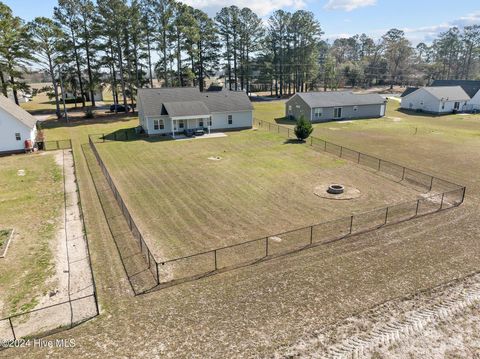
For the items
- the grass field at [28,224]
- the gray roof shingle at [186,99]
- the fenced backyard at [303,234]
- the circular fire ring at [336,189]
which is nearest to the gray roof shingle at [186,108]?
the gray roof shingle at [186,99]

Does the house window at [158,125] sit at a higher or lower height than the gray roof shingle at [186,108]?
lower

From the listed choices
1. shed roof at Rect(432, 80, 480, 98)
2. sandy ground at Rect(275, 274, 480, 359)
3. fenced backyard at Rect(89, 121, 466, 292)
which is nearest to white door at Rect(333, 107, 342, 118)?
fenced backyard at Rect(89, 121, 466, 292)

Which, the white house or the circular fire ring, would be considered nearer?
the circular fire ring

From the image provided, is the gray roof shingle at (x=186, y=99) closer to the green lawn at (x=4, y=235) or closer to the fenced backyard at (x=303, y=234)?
the fenced backyard at (x=303, y=234)

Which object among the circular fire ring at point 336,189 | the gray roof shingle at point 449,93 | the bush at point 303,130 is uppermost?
the gray roof shingle at point 449,93

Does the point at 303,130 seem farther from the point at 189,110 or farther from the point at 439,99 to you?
the point at 439,99

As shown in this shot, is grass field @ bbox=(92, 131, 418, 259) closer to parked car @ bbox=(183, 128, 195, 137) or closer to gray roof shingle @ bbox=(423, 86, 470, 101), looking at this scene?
parked car @ bbox=(183, 128, 195, 137)

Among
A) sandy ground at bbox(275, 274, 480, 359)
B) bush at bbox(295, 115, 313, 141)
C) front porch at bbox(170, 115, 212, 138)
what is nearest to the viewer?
sandy ground at bbox(275, 274, 480, 359)
